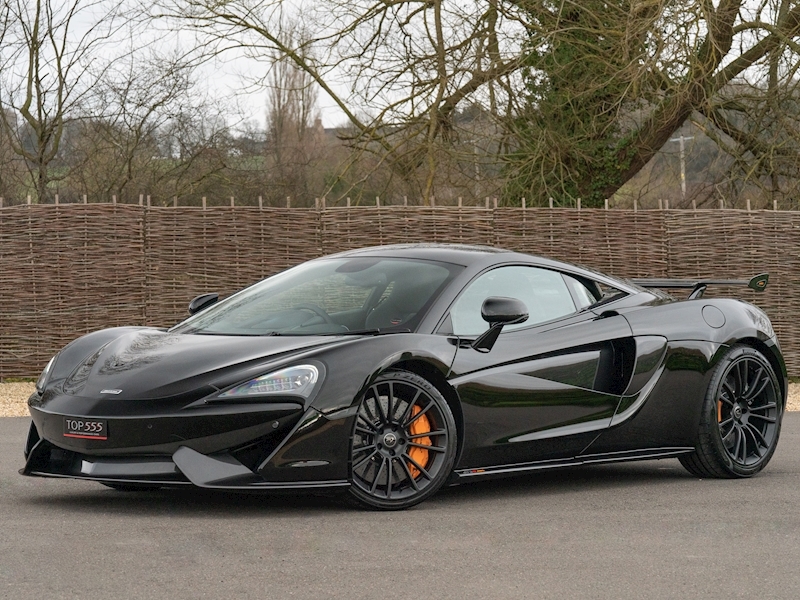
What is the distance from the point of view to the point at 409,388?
6.08 meters

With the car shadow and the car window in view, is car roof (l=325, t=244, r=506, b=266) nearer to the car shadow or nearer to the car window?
the car window

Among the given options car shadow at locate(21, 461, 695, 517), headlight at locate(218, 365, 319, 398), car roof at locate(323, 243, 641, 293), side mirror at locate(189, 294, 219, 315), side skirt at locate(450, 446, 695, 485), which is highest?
car roof at locate(323, 243, 641, 293)

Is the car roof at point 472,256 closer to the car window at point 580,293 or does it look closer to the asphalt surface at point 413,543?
the car window at point 580,293

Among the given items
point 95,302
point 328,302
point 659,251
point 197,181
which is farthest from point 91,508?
point 197,181

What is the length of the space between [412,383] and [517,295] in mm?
1097

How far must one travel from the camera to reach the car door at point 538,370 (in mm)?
6367

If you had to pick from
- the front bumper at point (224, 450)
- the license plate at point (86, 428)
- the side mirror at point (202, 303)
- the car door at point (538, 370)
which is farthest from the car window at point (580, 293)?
the license plate at point (86, 428)

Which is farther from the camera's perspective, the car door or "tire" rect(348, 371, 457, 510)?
the car door

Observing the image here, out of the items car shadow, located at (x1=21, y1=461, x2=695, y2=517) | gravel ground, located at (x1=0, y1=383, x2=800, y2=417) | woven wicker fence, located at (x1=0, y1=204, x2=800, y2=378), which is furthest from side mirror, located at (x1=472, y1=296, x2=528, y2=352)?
woven wicker fence, located at (x1=0, y1=204, x2=800, y2=378)

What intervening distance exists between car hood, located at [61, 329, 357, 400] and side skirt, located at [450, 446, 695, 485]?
A: 0.93 metres

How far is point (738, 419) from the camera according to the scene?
761 cm

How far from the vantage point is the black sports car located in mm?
5695

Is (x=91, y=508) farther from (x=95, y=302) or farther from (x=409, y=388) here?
(x=95, y=302)

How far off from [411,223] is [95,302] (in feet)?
11.9
